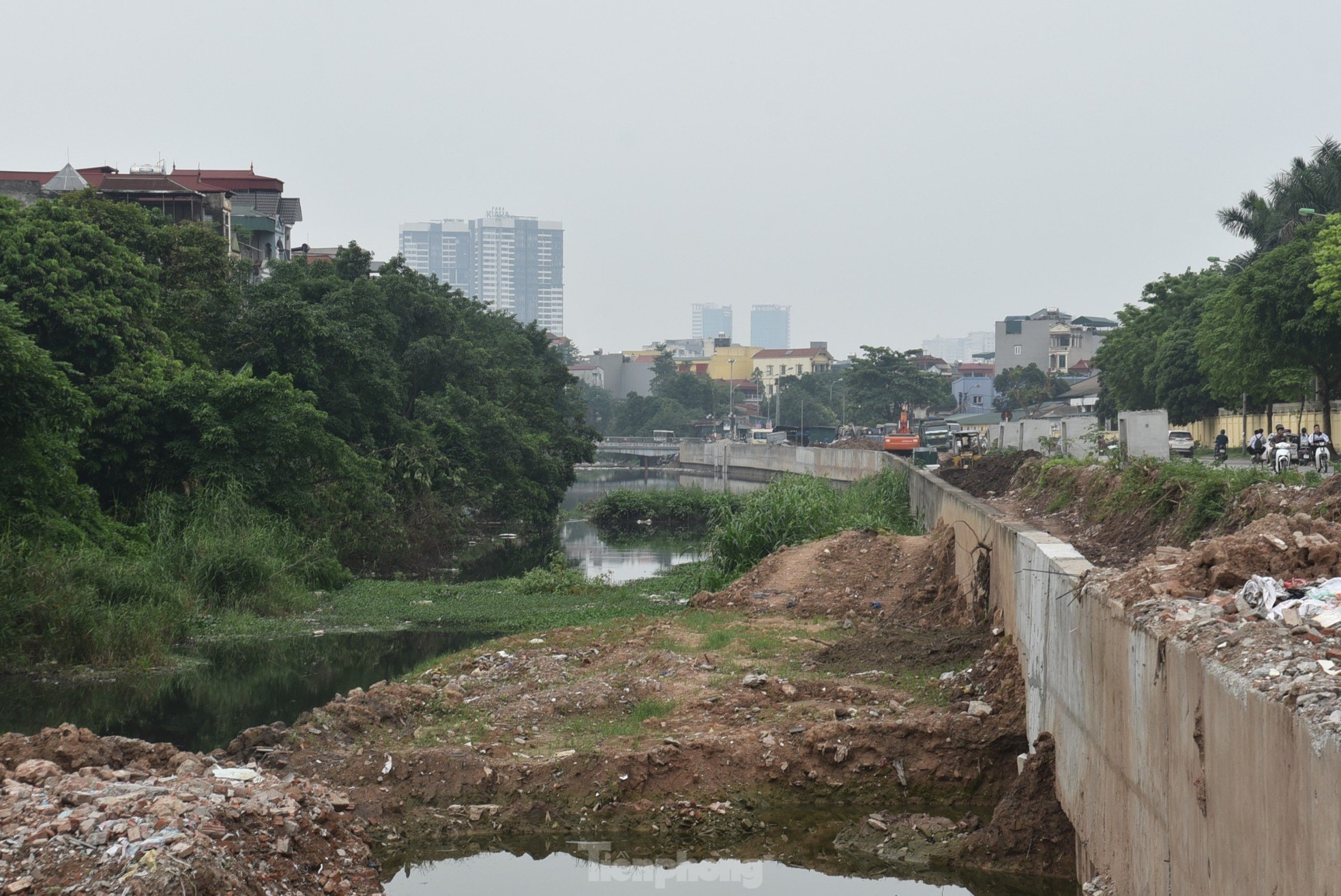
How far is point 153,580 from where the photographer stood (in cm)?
2122

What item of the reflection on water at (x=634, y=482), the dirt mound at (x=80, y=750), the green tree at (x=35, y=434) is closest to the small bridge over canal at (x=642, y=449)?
the reflection on water at (x=634, y=482)

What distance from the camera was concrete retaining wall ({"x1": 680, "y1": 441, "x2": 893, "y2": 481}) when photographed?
61522mm

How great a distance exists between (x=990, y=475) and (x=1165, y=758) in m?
26.3

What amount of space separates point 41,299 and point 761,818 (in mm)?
19120

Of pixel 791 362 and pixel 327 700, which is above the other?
pixel 791 362

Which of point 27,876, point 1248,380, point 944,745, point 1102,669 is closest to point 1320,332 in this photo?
point 1248,380

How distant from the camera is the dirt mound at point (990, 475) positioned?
29547 mm

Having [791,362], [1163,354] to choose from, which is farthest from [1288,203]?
[791,362]

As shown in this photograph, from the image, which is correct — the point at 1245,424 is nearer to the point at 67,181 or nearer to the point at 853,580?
the point at 853,580

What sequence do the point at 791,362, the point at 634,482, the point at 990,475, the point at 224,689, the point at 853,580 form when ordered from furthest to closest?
the point at 791,362 < the point at 634,482 < the point at 990,475 < the point at 853,580 < the point at 224,689

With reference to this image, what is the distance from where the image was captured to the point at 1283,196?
5872cm

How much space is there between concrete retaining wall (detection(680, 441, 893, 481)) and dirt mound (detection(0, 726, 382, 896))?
35.3 meters

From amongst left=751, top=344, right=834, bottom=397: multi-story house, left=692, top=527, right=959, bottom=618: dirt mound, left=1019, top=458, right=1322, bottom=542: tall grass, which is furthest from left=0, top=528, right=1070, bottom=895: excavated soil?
left=751, top=344, right=834, bottom=397: multi-story house

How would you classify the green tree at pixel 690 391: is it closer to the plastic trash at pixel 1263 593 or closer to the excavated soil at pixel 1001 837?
the excavated soil at pixel 1001 837
